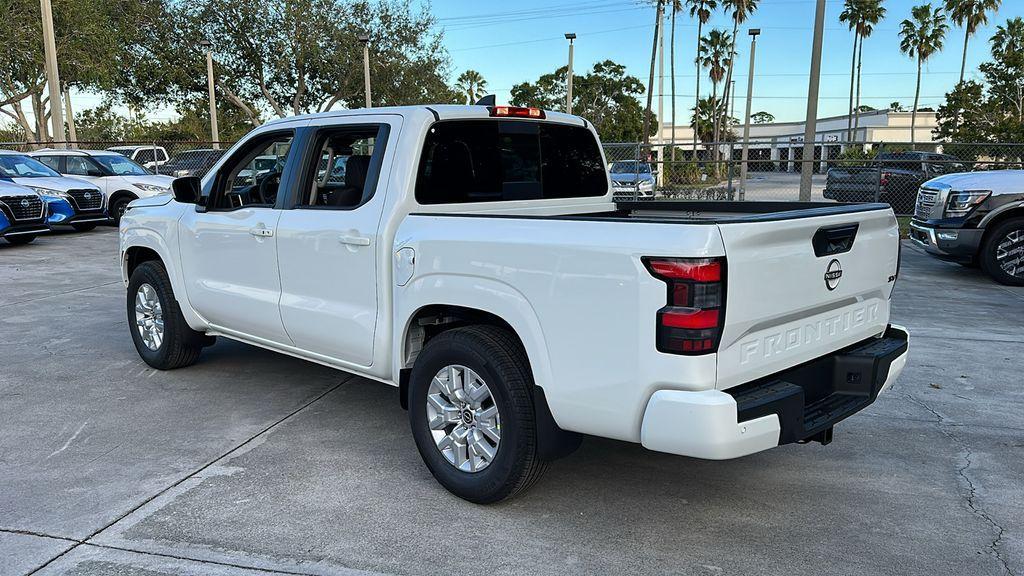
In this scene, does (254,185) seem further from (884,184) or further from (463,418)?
(884,184)

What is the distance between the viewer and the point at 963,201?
32.3 feet

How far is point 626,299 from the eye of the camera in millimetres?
3023

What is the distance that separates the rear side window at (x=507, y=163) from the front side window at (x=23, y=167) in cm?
1417

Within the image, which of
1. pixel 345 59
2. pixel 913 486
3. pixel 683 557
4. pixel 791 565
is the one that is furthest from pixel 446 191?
pixel 345 59

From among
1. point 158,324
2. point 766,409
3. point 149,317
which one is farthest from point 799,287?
point 149,317

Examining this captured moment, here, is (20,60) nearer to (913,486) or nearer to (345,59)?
(345,59)

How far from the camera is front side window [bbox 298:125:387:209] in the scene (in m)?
→ 4.23

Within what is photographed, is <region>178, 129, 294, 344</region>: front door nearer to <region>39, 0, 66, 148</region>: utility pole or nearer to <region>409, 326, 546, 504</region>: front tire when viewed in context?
<region>409, 326, 546, 504</region>: front tire

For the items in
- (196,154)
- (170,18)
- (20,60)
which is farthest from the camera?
(170,18)

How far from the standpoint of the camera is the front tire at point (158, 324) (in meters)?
5.78

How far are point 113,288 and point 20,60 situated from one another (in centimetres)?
2311

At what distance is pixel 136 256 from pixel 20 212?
8.85 m

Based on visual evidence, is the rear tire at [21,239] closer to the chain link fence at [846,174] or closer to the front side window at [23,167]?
the front side window at [23,167]

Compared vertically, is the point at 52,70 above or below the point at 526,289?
above
